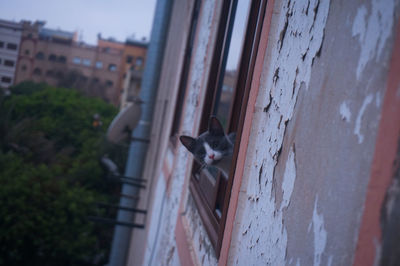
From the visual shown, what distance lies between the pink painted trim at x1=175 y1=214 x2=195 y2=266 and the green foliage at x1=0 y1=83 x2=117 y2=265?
404 cm

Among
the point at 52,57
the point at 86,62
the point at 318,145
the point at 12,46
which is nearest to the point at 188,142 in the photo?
the point at 318,145

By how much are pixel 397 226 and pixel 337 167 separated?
178 mm

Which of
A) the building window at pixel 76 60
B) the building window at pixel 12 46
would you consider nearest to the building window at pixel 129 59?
the building window at pixel 76 60

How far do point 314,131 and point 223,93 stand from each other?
5.57 feet

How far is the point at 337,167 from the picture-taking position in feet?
2.07

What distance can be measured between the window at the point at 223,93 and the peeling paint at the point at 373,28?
2.24 ft

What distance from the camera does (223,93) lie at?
2.42 m

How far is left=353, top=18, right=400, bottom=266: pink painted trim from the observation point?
48cm

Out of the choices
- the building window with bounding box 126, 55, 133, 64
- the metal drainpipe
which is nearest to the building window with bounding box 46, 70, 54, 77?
the building window with bounding box 126, 55, 133, 64

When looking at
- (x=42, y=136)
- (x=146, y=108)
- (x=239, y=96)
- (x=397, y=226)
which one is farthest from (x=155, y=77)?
(x=42, y=136)

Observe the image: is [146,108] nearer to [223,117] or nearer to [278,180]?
[223,117]

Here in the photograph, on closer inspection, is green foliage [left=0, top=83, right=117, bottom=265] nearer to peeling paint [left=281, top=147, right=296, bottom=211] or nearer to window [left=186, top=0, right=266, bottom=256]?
window [left=186, top=0, right=266, bottom=256]

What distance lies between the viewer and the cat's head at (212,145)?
6.33 ft

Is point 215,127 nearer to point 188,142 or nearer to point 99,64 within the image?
point 188,142
